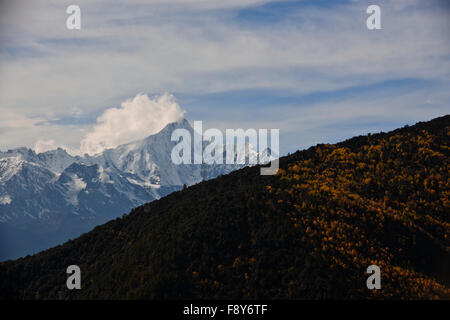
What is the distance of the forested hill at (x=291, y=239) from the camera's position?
260 feet

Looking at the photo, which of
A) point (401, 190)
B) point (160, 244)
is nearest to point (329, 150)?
point (401, 190)

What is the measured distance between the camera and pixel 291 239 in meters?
86.9

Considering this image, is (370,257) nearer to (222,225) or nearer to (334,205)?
(334,205)

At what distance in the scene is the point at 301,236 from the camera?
86875mm

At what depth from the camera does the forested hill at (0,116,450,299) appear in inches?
3118

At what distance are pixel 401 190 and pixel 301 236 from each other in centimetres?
3058
